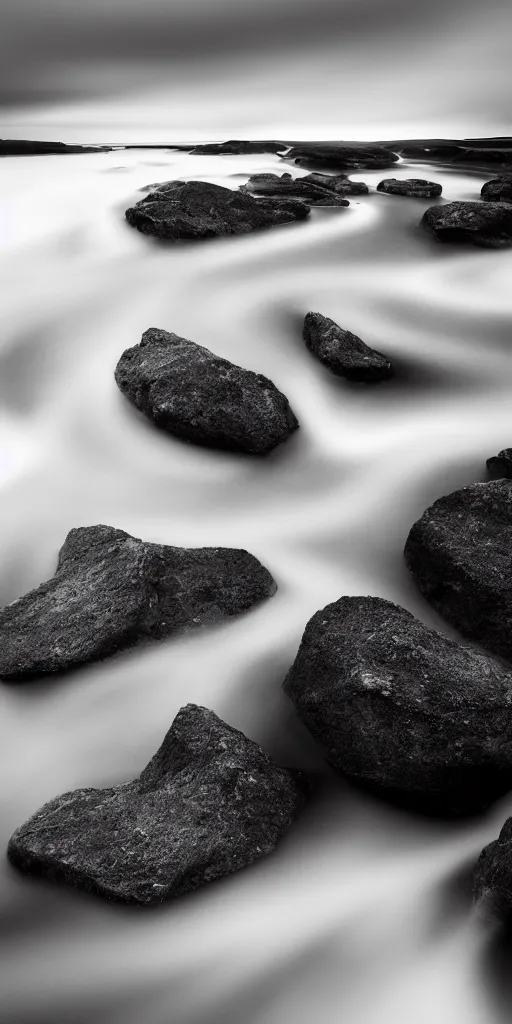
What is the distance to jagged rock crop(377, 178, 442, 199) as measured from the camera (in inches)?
227

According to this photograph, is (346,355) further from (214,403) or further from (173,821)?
(173,821)

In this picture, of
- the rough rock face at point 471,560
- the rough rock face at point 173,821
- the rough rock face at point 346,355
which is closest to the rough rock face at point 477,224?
the rough rock face at point 346,355

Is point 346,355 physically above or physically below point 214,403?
above

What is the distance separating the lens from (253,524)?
2971 millimetres

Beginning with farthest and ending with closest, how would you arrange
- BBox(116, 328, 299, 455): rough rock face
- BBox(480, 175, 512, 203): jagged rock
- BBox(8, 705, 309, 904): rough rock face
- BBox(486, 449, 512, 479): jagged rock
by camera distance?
BBox(480, 175, 512, 203): jagged rock, BBox(116, 328, 299, 455): rough rock face, BBox(486, 449, 512, 479): jagged rock, BBox(8, 705, 309, 904): rough rock face

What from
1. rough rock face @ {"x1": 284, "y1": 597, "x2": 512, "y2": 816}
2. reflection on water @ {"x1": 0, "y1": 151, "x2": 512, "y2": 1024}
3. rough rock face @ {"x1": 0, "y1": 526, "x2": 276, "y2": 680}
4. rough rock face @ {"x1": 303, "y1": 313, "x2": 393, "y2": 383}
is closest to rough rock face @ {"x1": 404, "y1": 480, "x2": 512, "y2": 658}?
reflection on water @ {"x1": 0, "y1": 151, "x2": 512, "y2": 1024}

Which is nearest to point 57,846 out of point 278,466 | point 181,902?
point 181,902

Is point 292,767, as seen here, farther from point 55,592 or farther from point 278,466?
point 278,466

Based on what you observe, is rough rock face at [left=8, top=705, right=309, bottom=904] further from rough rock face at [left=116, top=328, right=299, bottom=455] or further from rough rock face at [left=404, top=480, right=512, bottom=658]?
rough rock face at [left=116, top=328, right=299, bottom=455]

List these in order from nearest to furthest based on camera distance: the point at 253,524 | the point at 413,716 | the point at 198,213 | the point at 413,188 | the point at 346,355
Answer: the point at 413,716
the point at 253,524
the point at 346,355
the point at 198,213
the point at 413,188

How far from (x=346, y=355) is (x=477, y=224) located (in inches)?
70.4

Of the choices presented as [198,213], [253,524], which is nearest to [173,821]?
[253,524]

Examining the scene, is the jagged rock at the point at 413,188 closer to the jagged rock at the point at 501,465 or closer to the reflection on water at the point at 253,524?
the reflection on water at the point at 253,524

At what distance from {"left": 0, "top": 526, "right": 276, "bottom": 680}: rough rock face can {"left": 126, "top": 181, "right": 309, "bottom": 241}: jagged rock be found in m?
2.78
